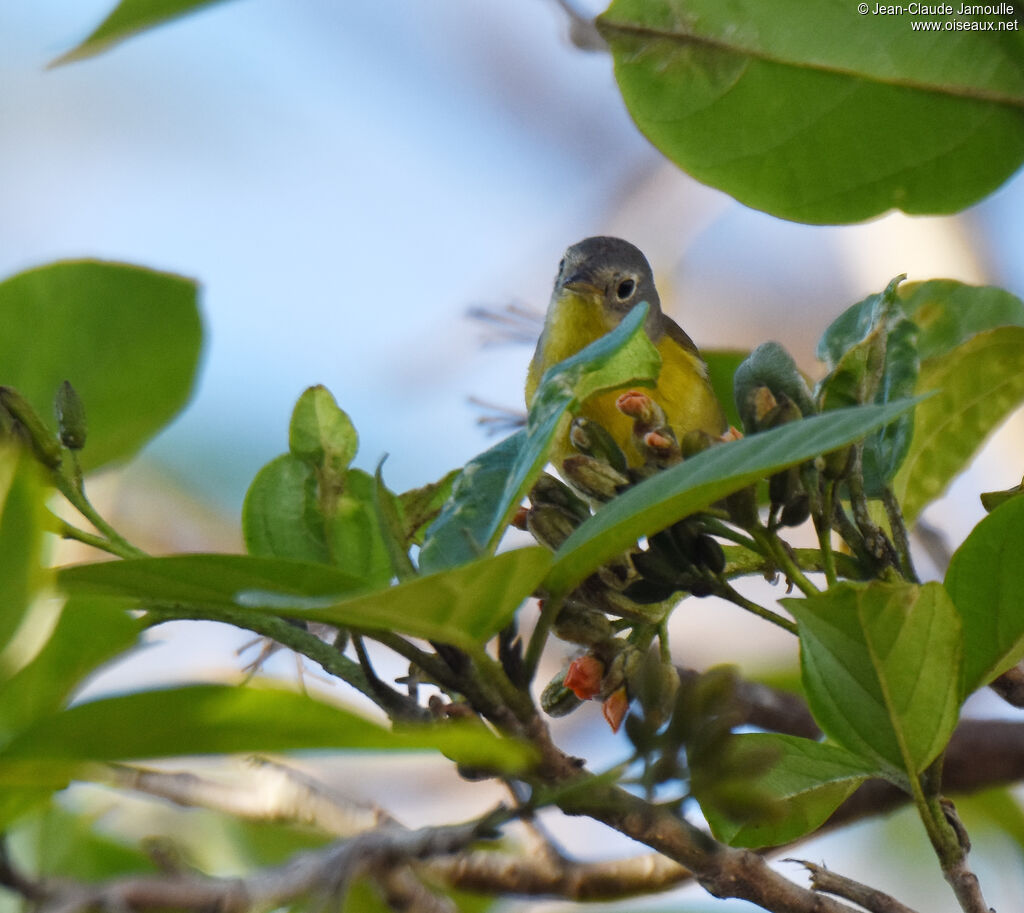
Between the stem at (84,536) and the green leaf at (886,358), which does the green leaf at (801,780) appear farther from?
the stem at (84,536)

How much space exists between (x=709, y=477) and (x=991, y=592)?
1.00 ft

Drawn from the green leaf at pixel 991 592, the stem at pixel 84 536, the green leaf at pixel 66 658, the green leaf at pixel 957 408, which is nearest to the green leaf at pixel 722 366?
the green leaf at pixel 957 408

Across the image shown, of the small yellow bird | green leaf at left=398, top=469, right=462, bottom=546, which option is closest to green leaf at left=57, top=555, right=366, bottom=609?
green leaf at left=398, top=469, right=462, bottom=546

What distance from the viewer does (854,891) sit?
2.33 feet

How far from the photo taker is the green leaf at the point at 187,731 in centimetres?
45

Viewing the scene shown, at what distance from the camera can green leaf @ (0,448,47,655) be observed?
0.47 m

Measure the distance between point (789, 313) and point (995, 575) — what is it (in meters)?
3.79

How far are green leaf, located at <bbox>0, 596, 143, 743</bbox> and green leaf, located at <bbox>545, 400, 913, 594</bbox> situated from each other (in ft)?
0.68

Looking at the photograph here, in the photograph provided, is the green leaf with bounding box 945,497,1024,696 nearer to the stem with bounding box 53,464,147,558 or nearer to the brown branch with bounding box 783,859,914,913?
the brown branch with bounding box 783,859,914,913

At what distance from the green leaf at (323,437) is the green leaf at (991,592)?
1.36 feet

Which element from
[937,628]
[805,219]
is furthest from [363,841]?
[805,219]

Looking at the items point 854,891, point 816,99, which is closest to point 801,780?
point 854,891

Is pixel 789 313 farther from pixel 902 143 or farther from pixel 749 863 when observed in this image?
pixel 749 863

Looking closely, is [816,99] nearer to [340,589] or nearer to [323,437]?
[323,437]
